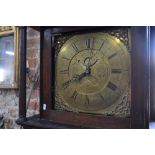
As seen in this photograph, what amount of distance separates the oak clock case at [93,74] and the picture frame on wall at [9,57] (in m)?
0.53

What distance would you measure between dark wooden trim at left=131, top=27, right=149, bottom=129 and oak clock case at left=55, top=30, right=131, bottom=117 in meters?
0.04

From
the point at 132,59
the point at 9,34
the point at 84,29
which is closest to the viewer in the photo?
the point at 132,59

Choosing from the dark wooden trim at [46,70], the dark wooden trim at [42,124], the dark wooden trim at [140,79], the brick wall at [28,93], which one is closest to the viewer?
the dark wooden trim at [140,79]

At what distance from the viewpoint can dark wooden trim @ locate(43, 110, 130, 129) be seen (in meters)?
0.98

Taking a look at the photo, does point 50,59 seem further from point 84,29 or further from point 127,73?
point 127,73

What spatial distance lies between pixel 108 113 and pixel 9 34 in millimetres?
1067

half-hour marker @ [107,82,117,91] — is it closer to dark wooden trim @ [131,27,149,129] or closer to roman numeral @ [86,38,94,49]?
dark wooden trim @ [131,27,149,129]

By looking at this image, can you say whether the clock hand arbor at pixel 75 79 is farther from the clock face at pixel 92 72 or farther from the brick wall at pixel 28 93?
the brick wall at pixel 28 93

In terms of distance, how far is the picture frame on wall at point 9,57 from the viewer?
1.57 meters

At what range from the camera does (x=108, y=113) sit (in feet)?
3.36

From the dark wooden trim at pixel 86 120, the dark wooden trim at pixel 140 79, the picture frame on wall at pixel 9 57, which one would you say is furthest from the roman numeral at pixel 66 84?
the picture frame on wall at pixel 9 57

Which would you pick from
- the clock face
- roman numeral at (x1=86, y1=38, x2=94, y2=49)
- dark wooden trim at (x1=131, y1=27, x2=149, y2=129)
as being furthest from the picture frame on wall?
dark wooden trim at (x1=131, y1=27, x2=149, y2=129)
